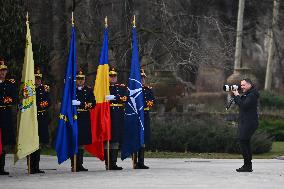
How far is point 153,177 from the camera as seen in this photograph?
14.8m

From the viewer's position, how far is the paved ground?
44.2 ft

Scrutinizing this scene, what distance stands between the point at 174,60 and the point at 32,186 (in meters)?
11.4

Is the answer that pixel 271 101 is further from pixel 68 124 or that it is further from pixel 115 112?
pixel 68 124

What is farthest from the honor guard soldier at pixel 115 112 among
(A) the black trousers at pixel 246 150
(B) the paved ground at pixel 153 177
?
(A) the black trousers at pixel 246 150

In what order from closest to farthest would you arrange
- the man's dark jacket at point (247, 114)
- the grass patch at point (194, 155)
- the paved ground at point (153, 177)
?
1. the paved ground at point (153, 177)
2. the man's dark jacket at point (247, 114)
3. the grass patch at point (194, 155)

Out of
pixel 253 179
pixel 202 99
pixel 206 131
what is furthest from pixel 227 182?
pixel 202 99

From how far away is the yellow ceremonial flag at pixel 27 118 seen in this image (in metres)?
15.6

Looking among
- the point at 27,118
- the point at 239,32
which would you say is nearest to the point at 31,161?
the point at 27,118

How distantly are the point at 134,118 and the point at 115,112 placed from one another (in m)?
0.39

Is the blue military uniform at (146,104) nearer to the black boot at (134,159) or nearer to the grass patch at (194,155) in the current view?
the black boot at (134,159)

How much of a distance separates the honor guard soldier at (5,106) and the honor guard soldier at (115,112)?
1982mm

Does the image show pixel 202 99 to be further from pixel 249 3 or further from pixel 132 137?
pixel 132 137

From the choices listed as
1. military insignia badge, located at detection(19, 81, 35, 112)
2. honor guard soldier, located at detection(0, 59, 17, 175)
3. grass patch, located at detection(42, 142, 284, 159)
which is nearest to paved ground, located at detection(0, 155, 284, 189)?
honor guard soldier, located at detection(0, 59, 17, 175)

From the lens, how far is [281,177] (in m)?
15.3
